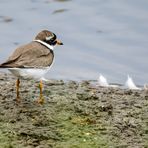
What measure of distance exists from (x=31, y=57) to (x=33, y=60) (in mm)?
68

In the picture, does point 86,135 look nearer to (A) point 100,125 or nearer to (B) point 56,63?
(A) point 100,125

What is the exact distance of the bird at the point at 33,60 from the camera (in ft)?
25.5

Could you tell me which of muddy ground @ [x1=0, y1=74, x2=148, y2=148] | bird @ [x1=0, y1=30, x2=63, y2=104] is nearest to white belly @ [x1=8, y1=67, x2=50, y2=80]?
bird @ [x1=0, y1=30, x2=63, y2=104]

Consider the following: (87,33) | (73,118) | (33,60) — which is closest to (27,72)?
(33,60)

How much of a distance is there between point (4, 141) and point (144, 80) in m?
5.52

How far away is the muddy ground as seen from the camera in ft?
22.5

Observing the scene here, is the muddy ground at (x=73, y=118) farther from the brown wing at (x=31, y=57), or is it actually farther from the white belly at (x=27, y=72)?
the brown wing at (x=31, y=57)

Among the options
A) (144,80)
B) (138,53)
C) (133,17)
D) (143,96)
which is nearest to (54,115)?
(143,96)

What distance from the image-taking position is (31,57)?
26.6ft

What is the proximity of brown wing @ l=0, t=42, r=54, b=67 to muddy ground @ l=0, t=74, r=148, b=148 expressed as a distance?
538 millimetres

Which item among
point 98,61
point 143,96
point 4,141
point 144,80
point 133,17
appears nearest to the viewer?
point 4,141

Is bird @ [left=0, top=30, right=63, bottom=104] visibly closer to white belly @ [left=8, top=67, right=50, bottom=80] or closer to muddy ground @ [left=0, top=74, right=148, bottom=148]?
white belly @ [left=8, top=67, right=50, bottom=80]

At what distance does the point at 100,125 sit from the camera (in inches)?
290

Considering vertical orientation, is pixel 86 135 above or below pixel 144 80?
above
